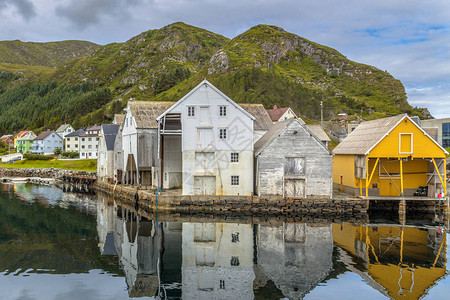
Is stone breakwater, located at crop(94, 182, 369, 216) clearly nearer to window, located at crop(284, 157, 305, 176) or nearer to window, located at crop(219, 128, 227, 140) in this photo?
window, located at crop(284, 157, 305, 176)

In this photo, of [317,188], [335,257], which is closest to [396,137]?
[317,188]

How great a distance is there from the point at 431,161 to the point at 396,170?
323 cm

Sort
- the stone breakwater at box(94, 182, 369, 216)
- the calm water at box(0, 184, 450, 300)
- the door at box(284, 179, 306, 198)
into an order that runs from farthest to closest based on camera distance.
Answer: the door at box(284, 179, 306, 198)
the stone breakwater at box(94, 182, 369, 216)
the calm water at box(0, 184, 450, 300)

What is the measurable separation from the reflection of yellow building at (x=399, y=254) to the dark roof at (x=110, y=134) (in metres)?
35.7

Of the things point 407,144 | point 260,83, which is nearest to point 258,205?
point 407,144

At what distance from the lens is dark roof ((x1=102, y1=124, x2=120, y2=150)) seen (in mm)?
53406

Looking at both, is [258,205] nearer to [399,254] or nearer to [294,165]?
[294,165]

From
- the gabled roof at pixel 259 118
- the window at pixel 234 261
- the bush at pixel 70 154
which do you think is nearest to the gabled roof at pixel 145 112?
the gabled roof at pixel 259 118

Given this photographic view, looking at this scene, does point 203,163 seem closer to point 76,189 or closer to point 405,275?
point 405,275

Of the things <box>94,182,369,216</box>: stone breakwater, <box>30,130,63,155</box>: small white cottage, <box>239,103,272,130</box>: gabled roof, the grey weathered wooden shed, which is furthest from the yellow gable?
<box>30,130,63,155</box>: small white cottage

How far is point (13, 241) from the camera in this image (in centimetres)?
2491

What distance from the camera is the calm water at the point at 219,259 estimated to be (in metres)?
16.2

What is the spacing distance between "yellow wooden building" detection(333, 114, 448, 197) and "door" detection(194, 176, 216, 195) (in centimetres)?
1364

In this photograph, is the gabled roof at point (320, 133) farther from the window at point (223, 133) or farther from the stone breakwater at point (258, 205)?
the window at point (223, 133)
